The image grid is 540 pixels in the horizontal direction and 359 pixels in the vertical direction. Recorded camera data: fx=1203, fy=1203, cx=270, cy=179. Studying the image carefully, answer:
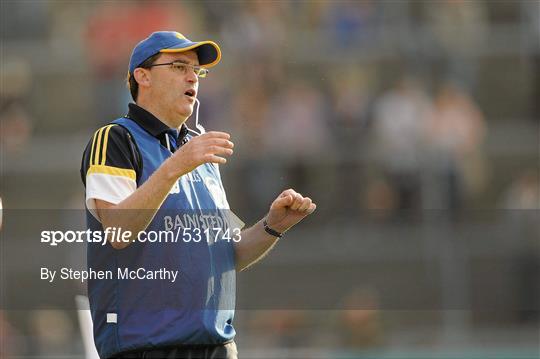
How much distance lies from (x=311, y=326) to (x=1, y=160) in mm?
3664

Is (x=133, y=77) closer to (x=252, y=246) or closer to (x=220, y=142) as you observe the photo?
(x=220, y=142)

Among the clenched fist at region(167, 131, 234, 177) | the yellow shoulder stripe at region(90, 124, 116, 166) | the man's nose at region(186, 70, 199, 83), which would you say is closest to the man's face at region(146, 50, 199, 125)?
the man's nose at region(186, 70, 199, 83)

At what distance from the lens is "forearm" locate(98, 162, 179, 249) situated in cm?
463

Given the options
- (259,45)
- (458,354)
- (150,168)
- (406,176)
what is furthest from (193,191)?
(259,45)

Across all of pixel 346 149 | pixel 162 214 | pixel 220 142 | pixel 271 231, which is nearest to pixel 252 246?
pixel 271 231

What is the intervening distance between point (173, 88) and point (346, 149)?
23.1 feet

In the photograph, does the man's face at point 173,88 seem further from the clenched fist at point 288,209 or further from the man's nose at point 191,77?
the clenched fist at point 288,209

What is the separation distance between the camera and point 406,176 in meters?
11.8

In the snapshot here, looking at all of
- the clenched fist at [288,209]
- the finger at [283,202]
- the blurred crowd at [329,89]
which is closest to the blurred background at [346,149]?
the blurred crowd at [329,89]

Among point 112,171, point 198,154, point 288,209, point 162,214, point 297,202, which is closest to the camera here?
point 198,154

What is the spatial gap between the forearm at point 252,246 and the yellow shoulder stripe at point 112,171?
2.24 feet

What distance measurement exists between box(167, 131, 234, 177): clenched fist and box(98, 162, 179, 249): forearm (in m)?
0.03

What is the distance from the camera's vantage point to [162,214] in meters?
4.98

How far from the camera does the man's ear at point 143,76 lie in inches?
205
